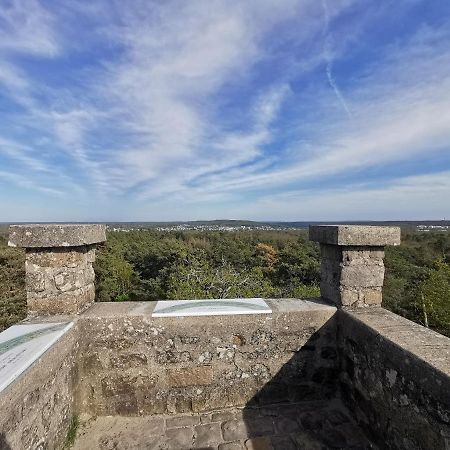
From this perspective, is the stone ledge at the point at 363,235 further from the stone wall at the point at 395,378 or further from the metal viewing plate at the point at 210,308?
the metal viewing plate at the point at 210,308

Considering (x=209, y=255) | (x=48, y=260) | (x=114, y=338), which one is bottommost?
(x=209, y=255)

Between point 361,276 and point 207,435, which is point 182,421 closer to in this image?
point 207,435

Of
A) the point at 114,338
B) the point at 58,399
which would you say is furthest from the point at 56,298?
the point at 58,399

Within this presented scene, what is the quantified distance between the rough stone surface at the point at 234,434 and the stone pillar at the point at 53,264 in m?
1.03

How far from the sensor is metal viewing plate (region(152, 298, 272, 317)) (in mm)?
2990

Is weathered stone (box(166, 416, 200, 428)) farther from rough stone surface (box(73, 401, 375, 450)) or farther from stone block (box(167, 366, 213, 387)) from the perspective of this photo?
stone block (box(167, 366, 213, 387))

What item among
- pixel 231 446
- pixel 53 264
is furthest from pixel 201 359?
pixel 53 264

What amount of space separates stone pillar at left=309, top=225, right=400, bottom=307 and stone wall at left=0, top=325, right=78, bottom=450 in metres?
2.42

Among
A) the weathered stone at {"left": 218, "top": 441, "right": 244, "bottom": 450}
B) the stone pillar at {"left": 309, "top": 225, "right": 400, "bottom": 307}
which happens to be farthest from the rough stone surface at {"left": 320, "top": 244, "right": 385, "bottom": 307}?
the weathered stone at {"left": 218, "top": 441, "right": 244, "bottom": 450}

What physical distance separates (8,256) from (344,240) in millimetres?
20421

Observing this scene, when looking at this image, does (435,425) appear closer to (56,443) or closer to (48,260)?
(56,443)

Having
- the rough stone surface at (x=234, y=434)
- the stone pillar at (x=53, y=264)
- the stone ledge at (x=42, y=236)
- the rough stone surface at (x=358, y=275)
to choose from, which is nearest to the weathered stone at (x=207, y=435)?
the rough stone surface at (x=234, y=434)

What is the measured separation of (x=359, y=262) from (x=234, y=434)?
6.12 feet

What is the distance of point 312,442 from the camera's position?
2.65 metres
